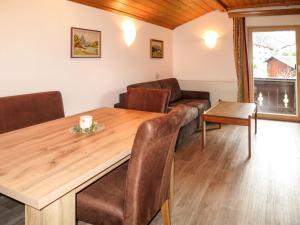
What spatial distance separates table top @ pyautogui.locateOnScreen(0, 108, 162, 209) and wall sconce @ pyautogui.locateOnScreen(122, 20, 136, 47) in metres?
2.48

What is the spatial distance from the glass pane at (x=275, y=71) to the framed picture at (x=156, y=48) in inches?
75.1

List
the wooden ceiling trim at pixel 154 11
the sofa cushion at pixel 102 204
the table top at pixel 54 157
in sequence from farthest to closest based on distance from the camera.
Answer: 1. the wooden ceiling trim at pixel 154 11
2. the sofa cushion at pixel 102 204
3. the table top at pixel 54 157

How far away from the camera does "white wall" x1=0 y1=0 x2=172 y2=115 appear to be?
2545 millimetres

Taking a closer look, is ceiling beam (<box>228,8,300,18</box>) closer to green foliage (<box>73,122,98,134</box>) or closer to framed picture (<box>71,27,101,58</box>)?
framed picture (<box>71,27,101,58</box>)

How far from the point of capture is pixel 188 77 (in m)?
5.95

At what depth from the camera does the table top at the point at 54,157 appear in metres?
1.02

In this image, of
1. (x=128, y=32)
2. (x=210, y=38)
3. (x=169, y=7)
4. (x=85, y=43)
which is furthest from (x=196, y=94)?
(x=85, y=43)

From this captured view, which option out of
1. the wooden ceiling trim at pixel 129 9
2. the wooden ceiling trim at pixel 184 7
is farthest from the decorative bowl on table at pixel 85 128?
the wooden ceiling trim at pixel 184 7

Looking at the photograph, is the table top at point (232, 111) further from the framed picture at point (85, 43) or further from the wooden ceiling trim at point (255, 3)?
the wooden ceiling trim at point (255, 3)

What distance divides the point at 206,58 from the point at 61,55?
353 centimetres

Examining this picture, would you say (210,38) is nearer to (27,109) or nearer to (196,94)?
(196,94)

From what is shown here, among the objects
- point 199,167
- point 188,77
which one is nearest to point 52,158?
point 199,167

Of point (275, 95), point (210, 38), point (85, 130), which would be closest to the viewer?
point (85, 130)

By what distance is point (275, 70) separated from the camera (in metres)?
5.27
